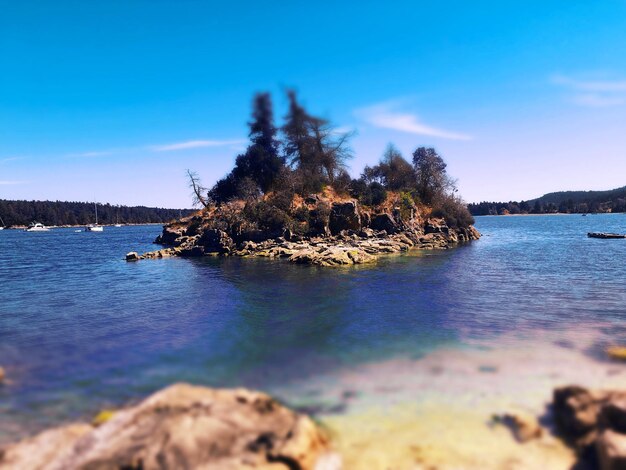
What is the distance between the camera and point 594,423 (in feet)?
25.2

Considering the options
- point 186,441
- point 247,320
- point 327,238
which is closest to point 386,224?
point 327,238

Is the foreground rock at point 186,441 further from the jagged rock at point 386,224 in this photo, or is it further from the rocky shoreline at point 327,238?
the jagged rock at point 386,224

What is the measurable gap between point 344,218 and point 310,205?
561 centimetres

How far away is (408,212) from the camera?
201 feet

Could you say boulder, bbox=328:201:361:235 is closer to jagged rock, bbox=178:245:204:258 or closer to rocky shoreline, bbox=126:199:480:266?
rocky shoreline, bbox=126:199:480:266

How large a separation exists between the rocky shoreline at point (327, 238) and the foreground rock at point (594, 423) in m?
29.9

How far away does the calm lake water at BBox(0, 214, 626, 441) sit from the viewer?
11.5 metres

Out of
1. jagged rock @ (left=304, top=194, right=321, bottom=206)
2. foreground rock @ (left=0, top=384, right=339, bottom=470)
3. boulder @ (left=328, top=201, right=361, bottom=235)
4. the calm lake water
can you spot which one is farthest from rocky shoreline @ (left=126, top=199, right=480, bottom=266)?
foreground rock @ (left=0, top=384, right=339, bottom=470)

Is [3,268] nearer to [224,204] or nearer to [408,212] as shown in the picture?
[224,204]

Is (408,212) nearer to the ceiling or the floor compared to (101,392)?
nearer to the ceiling

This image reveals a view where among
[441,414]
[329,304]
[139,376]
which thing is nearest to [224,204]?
[329,304]

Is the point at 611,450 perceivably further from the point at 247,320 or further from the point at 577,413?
the point at 247,320

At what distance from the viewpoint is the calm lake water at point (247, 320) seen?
37.8 ft

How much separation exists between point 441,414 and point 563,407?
9.01 feet
